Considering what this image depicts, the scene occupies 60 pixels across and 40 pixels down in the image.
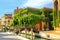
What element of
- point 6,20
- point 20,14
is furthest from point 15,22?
point 6,20

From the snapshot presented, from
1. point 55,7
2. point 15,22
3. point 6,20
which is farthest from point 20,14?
point 6,20

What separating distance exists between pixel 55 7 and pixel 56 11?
2.77 feet

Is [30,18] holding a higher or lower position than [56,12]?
lower

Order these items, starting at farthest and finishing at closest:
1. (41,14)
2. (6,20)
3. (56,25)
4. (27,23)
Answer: (6,20), (41,14), (27,23), (56,25)

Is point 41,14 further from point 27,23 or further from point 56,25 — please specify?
point 56,25

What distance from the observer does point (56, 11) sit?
38156mm

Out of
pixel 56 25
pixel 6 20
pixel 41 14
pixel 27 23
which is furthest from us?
pixel 6 20

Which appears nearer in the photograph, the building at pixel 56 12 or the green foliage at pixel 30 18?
the building at pixel 56 12

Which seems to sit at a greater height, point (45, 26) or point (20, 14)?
point (20, 14)

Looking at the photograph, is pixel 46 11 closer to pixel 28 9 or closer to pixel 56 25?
pixel 28 9

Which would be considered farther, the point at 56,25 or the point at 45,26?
the point at 45,26

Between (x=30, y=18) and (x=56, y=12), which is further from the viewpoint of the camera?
(x=30, y=18)

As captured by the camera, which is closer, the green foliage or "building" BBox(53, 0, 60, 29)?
"building" BBox(53, 0, 60, 29)

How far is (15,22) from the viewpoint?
51031mm
